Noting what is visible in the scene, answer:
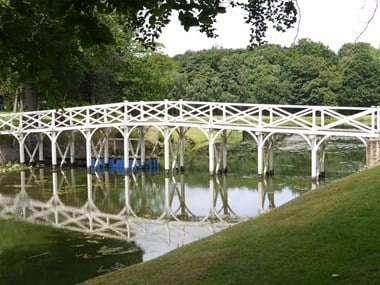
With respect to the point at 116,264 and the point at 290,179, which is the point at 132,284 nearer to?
the point at 116,264

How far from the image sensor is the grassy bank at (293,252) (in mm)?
6203

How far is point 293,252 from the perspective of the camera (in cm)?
703

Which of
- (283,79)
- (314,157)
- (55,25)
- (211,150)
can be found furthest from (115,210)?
(283,79)

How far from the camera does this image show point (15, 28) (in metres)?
3.93

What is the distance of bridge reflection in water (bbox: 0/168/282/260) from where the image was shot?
13.5 meters

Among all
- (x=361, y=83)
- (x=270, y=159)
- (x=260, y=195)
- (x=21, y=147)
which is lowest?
(x=260, y=195)

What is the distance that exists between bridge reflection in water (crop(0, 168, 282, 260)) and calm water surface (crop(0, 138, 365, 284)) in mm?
26

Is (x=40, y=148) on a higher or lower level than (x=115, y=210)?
higher

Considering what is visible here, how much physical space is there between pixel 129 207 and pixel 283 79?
41913 millimetres

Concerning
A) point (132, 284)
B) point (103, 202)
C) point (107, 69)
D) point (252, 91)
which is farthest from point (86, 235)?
point (252, 91)

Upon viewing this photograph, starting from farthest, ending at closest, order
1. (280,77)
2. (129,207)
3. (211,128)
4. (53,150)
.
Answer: (280,77) < (53,150) < (211,128) < (129,207)

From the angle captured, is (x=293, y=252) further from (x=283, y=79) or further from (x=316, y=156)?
(x=283, y=79)

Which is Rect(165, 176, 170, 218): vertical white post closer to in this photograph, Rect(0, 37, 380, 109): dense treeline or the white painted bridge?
the white painted bridge

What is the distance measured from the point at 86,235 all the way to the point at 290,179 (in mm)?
10427
